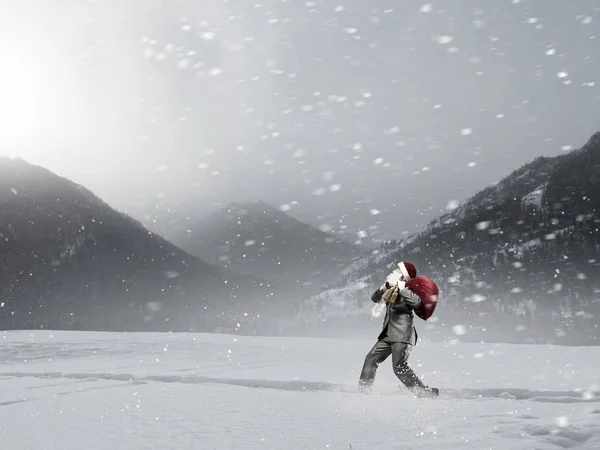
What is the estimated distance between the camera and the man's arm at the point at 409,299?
6.79 metres

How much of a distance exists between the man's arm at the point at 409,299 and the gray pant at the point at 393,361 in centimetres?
46

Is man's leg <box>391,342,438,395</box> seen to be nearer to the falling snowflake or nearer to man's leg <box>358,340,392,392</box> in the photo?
man's leg <box>358,340,392,392</box>

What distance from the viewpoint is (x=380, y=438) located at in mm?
4477

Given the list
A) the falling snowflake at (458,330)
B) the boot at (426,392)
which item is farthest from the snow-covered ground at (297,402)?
the falling snowflake at (458,330)

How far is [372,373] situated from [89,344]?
7.60 meters

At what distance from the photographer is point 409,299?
6797 millimetres

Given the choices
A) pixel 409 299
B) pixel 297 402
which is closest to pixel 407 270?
pixel 409 299

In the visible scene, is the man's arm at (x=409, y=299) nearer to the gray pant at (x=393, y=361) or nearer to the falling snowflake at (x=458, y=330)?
the gray pant at (x=393, y=361)

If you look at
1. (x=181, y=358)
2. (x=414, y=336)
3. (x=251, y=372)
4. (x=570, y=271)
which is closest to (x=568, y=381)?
(x=414, y=336)

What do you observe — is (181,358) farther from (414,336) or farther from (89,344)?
(414,336)

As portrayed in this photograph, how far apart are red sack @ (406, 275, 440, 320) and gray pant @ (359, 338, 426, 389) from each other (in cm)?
45

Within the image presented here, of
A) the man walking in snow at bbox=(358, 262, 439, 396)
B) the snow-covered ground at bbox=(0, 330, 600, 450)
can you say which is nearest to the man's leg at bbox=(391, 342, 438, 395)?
the man walking in snow at bbox=(358, 262, 439, 396)

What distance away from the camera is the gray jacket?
682 cm

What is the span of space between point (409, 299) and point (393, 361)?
0.75 metres
